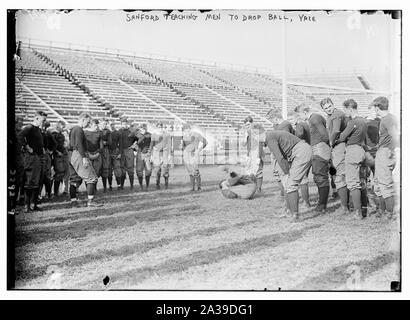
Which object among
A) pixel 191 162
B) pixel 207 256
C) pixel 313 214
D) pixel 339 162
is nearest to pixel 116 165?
pixel 191 162

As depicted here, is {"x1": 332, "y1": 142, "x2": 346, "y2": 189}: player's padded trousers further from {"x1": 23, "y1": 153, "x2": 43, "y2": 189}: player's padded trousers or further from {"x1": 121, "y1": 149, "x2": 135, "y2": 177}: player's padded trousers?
{"x1": 23, "y1": 153, "x2": 43, "y2": 189}: player's padded trousers

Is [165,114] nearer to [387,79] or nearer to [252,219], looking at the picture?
[252,219]

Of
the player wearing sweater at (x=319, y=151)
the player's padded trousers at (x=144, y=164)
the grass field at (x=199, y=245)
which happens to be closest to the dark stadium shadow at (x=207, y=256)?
the grass field at (x=199, y=245)

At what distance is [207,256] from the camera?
4.30 m

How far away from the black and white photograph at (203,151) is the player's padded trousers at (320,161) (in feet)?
0.06

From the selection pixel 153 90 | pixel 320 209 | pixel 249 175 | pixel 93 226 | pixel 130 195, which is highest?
pixel 153 90

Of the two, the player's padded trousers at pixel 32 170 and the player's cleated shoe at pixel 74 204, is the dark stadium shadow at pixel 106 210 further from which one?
the player's padded trousers at pixel 32 170

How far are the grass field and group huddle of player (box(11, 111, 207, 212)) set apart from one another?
12cm

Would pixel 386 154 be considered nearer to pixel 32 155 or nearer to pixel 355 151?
pixel 355 151

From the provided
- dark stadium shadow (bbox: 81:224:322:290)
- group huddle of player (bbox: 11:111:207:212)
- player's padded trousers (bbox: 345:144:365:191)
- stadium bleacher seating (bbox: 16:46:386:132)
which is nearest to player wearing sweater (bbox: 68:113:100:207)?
group huddle of player (bbox: 11:111:207:212)

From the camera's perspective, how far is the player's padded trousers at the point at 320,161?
4578 millimetres

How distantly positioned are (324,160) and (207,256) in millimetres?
1345
